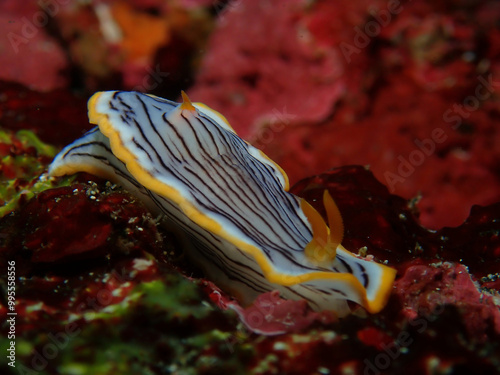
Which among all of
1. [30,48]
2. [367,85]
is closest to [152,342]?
[367,85]

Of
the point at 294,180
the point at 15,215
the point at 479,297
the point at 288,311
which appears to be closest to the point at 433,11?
the point at 294,180

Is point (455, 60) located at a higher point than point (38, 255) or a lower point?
higher

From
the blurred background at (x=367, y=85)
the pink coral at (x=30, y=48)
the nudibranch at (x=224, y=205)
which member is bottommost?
the nudibranch at (x=224, y=205)

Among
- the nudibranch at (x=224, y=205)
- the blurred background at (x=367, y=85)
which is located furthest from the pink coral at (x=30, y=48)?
the nudibranch at (x=224, y=205)

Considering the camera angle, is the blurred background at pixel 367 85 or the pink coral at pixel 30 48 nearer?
the blurred background at pixel 367 85

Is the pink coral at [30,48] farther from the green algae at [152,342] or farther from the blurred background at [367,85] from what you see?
the green algae at [152,342]

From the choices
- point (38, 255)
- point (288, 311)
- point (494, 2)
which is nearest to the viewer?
point (288, 311)

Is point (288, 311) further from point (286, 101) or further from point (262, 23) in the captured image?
point (262, 23)
